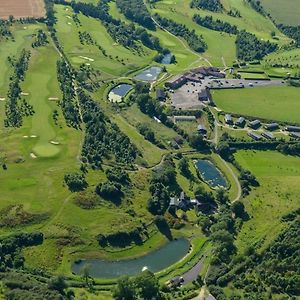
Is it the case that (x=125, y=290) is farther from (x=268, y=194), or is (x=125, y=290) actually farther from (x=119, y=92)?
(x=119, y=92)

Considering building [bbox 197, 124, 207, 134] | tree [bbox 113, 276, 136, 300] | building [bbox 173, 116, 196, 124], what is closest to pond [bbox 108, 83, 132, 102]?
building [bbox 173, 116, 196, 124]

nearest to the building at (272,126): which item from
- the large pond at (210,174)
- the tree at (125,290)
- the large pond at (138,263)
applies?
the large pond at (210,174)

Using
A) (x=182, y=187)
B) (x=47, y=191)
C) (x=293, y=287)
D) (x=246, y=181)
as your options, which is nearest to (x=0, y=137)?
(x=47, y=191)

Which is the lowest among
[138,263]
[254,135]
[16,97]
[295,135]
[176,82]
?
[138,263]

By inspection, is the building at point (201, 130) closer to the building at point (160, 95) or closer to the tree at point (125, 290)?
the building at point (160, 95)

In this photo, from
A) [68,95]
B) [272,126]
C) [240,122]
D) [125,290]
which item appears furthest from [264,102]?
[125,290]
